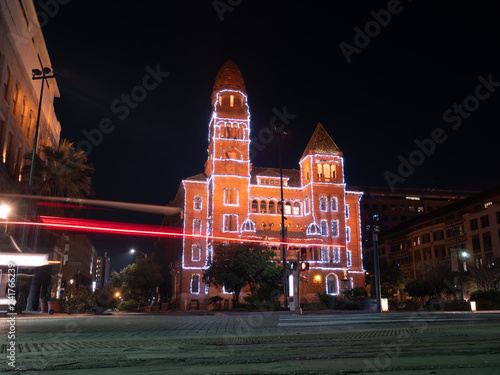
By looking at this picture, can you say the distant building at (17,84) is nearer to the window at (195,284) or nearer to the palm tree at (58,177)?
the palm tree at (58,177)

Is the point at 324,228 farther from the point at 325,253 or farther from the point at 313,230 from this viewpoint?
the point at 325,253

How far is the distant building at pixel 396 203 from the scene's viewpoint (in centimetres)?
11112

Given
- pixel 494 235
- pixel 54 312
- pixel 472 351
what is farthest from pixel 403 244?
pixel 472 351

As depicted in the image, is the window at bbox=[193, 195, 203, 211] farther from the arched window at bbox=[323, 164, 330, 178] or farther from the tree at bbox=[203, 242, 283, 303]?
the tree at bbox=[203, 242, 283, 303]

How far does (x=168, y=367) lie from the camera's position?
17.1ft

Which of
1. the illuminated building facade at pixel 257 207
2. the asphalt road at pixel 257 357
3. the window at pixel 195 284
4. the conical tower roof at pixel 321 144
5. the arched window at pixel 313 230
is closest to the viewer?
the asphalt road at pixel 257 357

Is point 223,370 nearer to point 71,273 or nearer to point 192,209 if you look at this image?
point 192,209

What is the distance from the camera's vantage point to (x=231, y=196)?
213 ft

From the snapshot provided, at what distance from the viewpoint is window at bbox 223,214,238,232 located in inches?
2507

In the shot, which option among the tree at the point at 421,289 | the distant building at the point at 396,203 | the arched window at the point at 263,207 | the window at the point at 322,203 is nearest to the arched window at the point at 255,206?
the arched window at the point at 263,207

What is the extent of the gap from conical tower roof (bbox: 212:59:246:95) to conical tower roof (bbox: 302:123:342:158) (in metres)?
13.1

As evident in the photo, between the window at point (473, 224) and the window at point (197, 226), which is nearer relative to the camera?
the window at point (473, 224)

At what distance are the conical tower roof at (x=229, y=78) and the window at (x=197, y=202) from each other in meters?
17.0

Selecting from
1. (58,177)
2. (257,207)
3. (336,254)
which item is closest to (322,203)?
(336,254)
